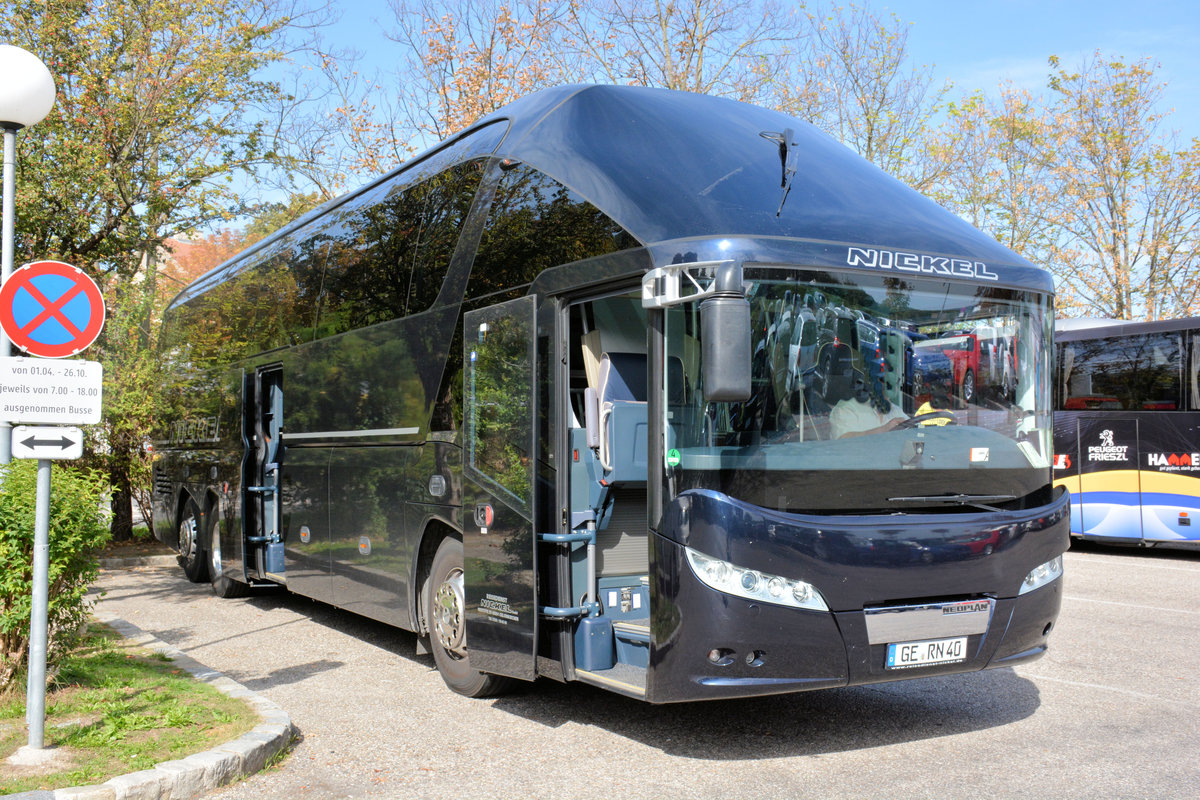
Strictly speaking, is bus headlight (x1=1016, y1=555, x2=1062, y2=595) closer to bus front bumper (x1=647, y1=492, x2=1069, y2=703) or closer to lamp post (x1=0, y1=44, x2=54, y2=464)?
bus front bumper (x1=647, y1=492, x2=1069, y2=703)

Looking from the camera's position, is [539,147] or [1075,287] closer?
[539,147]

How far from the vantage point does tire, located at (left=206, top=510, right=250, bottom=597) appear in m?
12.4

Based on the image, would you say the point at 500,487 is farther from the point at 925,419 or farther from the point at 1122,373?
the point at 1122,373

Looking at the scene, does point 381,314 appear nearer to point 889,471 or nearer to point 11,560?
point 11,560

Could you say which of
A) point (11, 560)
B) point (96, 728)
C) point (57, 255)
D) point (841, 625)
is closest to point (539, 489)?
point (841, 625)

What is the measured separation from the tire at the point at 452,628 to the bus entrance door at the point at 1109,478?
42.8 ft

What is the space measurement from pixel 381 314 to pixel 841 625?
4.90 meters

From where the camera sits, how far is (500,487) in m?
6.73

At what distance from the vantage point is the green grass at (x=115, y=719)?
5289mm

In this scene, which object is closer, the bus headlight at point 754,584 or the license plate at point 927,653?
the bus headlight at point 754,584

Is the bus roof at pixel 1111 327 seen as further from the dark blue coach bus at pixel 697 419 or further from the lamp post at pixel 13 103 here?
the lamp post at pixel 13 103

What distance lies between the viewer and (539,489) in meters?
6.39

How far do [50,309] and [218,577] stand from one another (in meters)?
7.38

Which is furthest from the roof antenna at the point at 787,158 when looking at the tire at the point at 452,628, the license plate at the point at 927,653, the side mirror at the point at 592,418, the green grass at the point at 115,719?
the green grass at the point at 115,719
